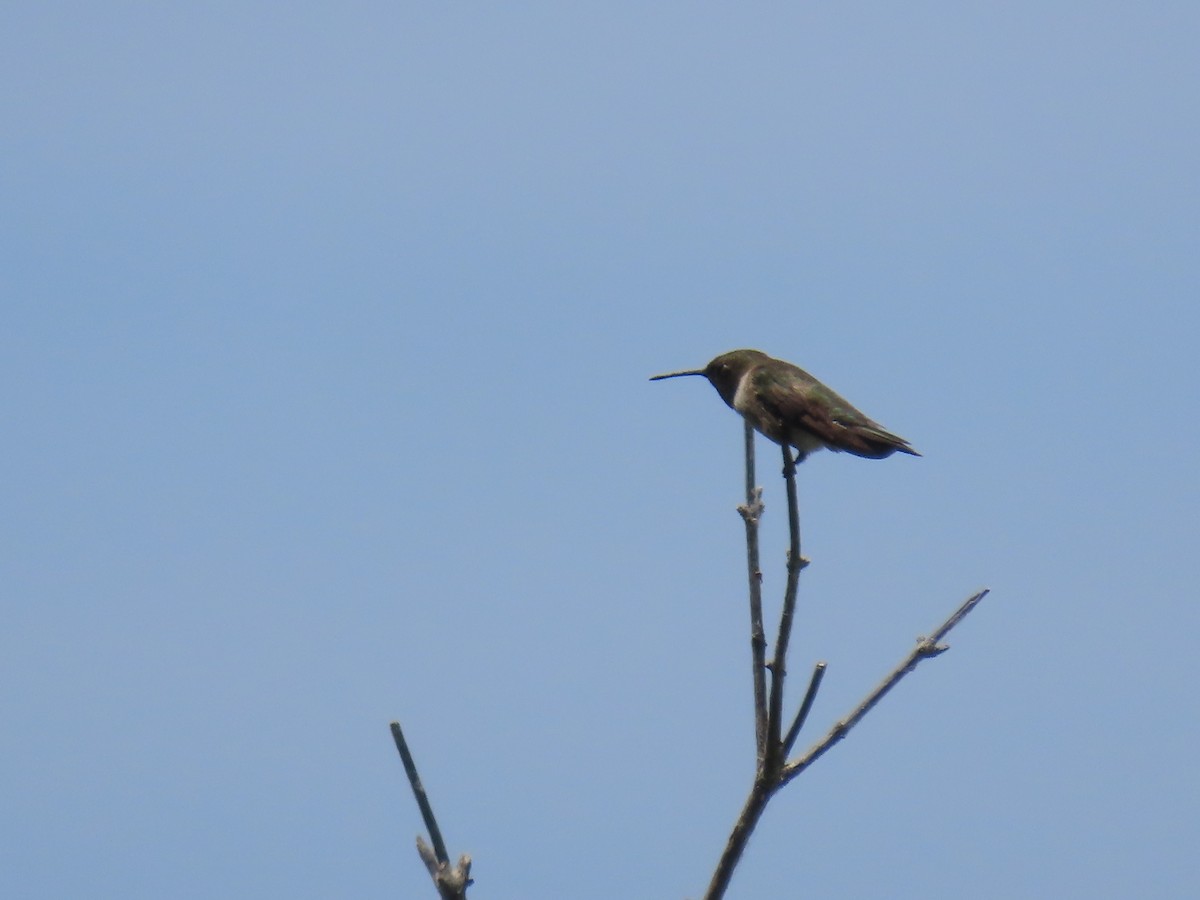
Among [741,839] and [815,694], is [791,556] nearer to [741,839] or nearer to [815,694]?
[815,694]

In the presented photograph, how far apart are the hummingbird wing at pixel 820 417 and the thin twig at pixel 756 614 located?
2.00m

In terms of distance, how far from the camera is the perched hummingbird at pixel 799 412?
7047 millimetres

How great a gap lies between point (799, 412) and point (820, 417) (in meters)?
0.16

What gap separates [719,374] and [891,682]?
4.29 m

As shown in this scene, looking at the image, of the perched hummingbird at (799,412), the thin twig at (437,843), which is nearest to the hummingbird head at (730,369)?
the perched hummingbird at (799,412)

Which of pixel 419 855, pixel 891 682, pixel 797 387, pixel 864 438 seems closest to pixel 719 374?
pixel 797 387

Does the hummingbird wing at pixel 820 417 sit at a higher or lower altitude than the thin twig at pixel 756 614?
higher

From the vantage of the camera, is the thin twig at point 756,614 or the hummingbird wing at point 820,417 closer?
the thin twig at point 756,614

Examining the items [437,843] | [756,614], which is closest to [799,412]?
[756,614]

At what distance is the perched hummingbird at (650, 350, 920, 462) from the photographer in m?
7.05

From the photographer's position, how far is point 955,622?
4598 millimetres

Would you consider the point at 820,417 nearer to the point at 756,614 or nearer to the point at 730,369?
the point at 730,369

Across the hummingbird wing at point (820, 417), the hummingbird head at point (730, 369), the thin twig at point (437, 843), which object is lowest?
the thin twig at point (437, 843)

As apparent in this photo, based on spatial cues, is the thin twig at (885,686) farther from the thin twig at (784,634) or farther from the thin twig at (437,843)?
the thin twig at (437,843)
